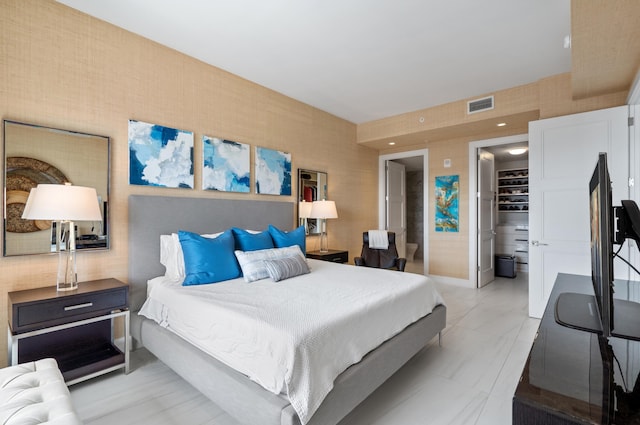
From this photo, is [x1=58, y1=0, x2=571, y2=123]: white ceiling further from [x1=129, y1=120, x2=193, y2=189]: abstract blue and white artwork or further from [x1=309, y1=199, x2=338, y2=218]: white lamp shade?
[x1=309, y1=199, x2=338, y2=218]: white lamp shade

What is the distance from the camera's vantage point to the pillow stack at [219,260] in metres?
2.57

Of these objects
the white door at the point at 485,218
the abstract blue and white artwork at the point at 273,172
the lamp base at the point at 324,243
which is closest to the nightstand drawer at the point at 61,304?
the abstract blue and white artwork at the point at 273,172

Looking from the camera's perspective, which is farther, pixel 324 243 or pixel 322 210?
pixel 324 243

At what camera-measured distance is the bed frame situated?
1.54 m

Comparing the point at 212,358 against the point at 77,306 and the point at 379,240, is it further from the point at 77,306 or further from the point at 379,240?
the point at 379,240

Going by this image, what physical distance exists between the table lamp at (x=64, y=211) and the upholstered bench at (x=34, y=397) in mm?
860

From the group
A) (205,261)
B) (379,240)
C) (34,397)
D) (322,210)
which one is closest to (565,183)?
(379,240)

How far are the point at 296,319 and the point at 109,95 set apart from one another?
2592 millimetres

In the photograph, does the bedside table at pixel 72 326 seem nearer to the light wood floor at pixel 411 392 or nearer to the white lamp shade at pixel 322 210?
the light wood floor at pixel 411 392

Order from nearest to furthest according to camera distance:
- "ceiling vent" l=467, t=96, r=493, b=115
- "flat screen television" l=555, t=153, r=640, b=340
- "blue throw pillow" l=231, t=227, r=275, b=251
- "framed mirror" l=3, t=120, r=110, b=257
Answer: "flat screen television" l=555, t=153, r=640, b=340, "framed mirror" l=3, t=120, r=110, b=257, "blue throw pillow" l=231, t=227, r=275, b=251, "ceiling vent" l=467, t=96, r=493, b=115

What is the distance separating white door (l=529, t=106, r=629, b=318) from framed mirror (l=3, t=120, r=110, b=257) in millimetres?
4507

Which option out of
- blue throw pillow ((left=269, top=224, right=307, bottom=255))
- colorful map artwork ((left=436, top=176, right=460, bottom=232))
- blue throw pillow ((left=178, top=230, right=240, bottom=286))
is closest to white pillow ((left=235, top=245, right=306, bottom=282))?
blue throw pillow ((left=178, top=230, right=240, bottom=286))

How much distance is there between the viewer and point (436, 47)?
9.94 feet

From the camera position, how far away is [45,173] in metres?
2.34
